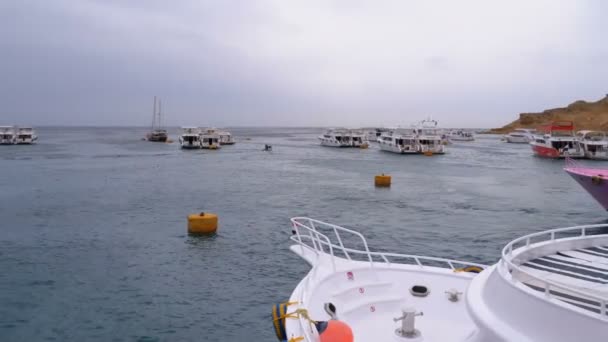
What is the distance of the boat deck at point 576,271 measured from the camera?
5.77 metres

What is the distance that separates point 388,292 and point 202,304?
7.56m

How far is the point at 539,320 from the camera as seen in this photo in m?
5.41

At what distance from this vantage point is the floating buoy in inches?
281

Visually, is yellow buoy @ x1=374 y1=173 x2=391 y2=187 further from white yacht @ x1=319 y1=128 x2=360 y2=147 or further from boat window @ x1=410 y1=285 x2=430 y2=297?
white yacht @ x1=319 y1=128 x2=360 y2=147

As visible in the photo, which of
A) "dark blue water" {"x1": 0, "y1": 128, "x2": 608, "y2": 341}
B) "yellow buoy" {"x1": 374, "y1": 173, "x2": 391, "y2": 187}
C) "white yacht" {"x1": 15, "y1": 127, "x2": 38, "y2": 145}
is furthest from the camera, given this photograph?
"white yacht" {"x1": 15, "y1": 127, "x2": 38, "y2": 145}

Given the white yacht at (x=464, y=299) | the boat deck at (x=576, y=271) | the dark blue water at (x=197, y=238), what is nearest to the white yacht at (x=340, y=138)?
the dark blue water at (x=197, y=238)

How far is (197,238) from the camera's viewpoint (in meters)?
22.6

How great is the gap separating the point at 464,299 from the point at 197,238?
58.1ft

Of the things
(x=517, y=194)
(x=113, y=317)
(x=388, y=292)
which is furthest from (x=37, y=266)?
(x=517, y=194)

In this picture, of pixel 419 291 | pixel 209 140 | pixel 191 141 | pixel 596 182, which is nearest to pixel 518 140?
pixel 209 140

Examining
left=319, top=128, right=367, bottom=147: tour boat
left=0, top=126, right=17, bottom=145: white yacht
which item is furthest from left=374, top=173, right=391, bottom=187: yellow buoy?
left=0, top=126, right=17, bottom=145: white yacht

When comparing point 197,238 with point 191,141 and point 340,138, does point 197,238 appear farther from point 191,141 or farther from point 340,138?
point 340,138

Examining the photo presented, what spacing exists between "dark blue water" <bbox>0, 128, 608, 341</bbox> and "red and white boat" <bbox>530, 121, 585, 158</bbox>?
105 ft

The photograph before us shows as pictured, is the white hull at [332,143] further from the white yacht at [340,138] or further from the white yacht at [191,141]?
the white yacht at [191,141]
